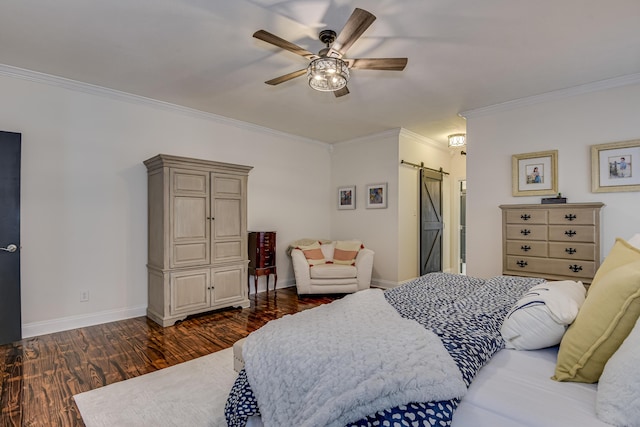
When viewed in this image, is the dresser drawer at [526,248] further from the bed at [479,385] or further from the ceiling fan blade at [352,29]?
the ceiling fan blade at [352,29]

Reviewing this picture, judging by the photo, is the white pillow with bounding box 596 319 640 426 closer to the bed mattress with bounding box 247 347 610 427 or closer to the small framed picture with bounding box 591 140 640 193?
the bed mattress with bounding box 247 347 610 427

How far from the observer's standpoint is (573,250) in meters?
3.41

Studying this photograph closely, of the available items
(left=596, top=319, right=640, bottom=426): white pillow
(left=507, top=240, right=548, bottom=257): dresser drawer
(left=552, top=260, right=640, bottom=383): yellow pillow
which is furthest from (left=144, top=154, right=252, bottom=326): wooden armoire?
(left=596, top=319, right=640, bottom=426): white pillow

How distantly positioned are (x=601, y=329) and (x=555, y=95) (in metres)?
3.59

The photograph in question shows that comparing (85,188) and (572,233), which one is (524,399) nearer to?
(572,233)

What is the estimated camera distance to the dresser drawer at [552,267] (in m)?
3.34

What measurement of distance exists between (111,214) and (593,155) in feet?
17.9

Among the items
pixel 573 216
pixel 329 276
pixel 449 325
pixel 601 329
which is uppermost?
pixel 573 216

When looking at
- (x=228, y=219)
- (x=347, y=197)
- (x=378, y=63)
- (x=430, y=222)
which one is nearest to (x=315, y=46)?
(x=378, y=63)

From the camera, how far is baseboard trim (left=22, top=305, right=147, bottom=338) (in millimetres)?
3323

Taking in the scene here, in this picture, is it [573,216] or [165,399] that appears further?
[573,216]

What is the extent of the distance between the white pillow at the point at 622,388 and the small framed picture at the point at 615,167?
10.5ft

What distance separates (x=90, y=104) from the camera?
3691 mm

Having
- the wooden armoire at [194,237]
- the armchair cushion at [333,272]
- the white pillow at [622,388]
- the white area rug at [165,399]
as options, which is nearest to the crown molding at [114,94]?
the wooden armoire at [194,237]
